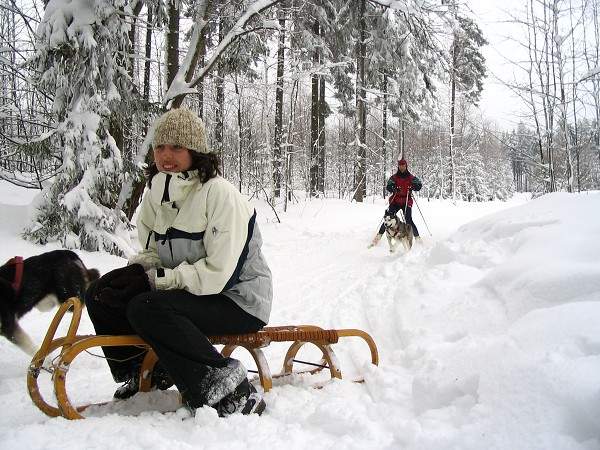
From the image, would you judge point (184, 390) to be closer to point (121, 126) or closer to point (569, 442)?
point (569, 442)

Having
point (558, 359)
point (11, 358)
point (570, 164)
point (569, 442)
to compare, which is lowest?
point (11, 358)

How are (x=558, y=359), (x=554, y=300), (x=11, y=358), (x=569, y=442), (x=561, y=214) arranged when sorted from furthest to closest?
(x=561, y=214) → (x=11, y=358) → (x=554, y=300) → (x=558, y=359) → (x=569, y=442)

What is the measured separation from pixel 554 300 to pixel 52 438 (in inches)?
124

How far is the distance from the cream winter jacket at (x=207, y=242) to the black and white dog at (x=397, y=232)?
24.9ft

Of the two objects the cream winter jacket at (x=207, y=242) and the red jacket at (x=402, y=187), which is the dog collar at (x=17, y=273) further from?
the red jacket at (x=402, y=187)

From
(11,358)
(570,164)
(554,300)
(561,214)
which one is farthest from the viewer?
(570,164)

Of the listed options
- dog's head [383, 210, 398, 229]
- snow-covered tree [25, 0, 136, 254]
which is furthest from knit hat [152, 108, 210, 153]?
dog's head [383, 210, 398, 229]

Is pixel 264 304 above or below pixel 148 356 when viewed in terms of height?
above

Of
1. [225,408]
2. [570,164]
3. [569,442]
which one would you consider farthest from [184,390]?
[570,164]

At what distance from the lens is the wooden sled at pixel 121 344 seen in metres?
2.40

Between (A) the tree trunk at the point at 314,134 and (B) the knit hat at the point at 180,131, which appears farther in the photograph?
(A) the tree trunk at the point at 314,134

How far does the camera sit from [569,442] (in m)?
1.81

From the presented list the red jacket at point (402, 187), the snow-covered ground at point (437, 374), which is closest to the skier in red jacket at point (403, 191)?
the red jacket at point (402, 187)

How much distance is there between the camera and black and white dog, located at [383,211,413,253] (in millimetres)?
10125
